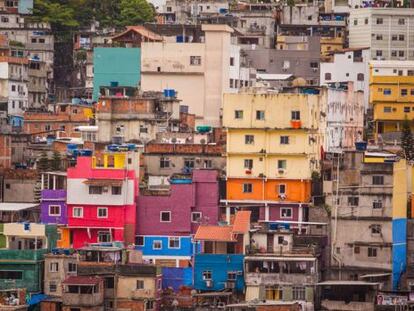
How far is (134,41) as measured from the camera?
305 ft

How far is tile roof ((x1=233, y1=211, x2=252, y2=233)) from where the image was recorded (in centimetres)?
6775

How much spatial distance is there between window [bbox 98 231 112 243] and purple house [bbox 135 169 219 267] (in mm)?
1046

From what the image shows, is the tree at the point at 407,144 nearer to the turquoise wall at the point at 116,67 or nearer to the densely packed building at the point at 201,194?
the densely packed building at the point at 201,194

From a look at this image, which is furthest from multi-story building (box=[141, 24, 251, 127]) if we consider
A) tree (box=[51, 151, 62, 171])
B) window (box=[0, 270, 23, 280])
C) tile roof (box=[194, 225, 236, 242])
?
window (box=[0, 270, 23, 280])

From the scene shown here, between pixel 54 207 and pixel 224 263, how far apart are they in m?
7.46

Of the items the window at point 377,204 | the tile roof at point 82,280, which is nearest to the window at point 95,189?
the tile roof at point 82,280

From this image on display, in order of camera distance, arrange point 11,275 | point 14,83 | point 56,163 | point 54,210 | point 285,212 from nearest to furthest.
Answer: point 11,275 → point 54,210 → point 285,212 → point 56,163 → point 14,83

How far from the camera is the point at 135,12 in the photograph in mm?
107938

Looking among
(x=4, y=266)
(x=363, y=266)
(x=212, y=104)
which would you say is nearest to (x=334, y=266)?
(x=363, y=266)

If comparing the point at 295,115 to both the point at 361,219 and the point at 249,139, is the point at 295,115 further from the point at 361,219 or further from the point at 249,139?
the point at 361,219

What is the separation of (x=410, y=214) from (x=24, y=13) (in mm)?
40337

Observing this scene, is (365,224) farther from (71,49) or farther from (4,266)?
(71,49)

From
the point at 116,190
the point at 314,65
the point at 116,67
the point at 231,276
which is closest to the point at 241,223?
the point at 231,276

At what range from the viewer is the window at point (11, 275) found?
6725cm
